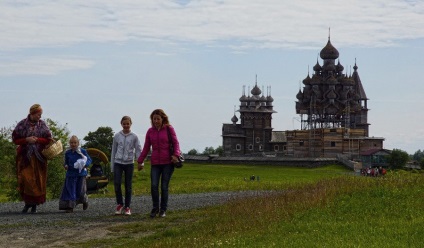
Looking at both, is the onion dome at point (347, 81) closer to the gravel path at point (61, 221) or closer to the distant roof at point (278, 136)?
the distant roof at point (278, 136)

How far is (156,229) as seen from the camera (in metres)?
14.5

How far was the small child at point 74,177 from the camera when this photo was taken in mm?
18312

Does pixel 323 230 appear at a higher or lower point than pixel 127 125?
lower

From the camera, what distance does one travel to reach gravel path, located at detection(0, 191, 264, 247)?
13406 mm

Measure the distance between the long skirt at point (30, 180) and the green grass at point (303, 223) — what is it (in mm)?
3049

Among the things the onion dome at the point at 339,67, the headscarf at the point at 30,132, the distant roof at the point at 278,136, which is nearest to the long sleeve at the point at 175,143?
the headscarf at the point at 30,132

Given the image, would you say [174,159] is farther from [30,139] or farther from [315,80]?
[315,80]

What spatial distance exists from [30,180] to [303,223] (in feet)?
25.9

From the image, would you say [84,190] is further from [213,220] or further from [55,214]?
[213,220]

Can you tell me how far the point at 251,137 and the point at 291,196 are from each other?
4646 inches

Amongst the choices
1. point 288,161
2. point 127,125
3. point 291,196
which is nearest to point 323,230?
point 291,196

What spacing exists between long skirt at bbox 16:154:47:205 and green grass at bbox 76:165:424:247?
3.05m

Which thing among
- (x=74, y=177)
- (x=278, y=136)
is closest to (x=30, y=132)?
(x=74, y=177)

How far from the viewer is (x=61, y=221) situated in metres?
16.0
